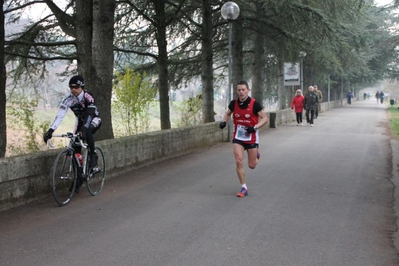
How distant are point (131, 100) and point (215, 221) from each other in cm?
1083

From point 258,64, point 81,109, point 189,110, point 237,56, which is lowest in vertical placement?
point 189,110

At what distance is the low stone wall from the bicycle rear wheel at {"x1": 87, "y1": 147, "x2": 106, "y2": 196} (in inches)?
23.1

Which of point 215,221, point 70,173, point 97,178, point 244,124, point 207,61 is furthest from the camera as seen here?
point 207,61

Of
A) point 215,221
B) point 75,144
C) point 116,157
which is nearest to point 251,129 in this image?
point 215,221

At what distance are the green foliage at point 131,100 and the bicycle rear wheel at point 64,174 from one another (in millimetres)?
8853

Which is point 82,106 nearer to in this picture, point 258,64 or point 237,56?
point 237,56

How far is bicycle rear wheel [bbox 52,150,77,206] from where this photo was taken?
672 centimetres

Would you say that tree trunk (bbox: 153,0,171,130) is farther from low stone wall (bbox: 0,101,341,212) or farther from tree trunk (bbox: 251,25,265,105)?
tree trunk (bbox: 251,25,265,105)

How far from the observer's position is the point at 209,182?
Result: 347 inches

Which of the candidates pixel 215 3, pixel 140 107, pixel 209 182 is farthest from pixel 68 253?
pixel 215 3

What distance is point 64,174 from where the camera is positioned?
6984 mm

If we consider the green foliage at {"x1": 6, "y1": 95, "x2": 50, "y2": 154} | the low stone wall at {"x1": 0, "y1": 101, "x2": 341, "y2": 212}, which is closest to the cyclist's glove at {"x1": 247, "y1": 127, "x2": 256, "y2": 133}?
the low stone wall at {"x1": 0, "y1": 101, "x2": 341, "y2": 212}

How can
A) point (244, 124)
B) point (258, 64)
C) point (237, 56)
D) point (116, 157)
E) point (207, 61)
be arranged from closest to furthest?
point (244, 124) < point (116, 157) < point (207, 61) < point (237, 56) < point (258, 64)

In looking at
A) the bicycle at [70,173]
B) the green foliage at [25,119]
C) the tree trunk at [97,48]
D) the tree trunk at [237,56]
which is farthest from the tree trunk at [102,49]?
the tree trunk at [237,56]
